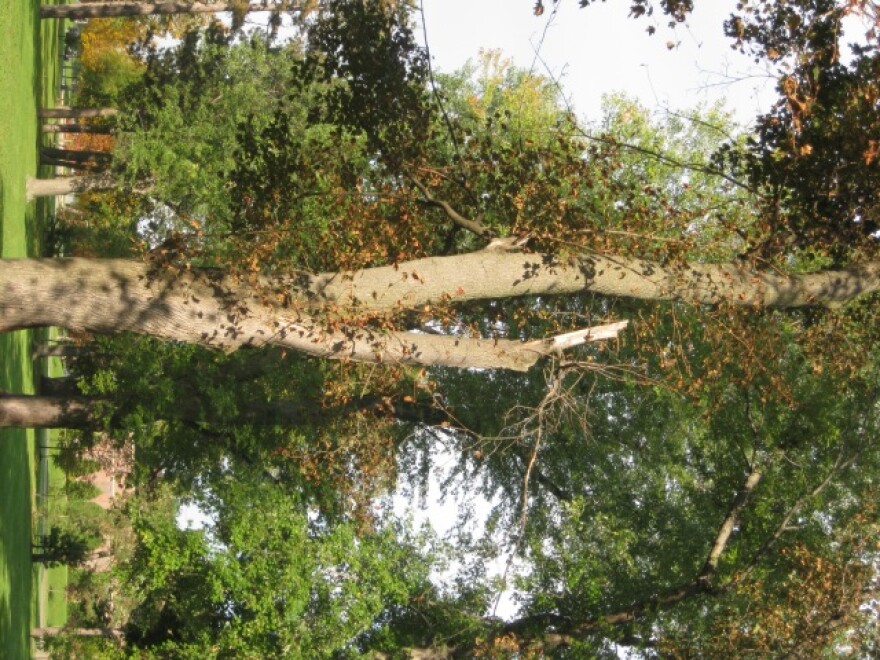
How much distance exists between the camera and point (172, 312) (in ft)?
32.1

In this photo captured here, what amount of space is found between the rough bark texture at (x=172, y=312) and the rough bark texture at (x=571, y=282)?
1.39 ft

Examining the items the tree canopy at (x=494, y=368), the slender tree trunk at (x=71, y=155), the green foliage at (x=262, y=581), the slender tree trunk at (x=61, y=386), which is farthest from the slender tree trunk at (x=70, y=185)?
the green foliage at (x=262, y=581)

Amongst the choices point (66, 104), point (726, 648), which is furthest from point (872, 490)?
point (66, 104)

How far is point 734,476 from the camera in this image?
71.7 feet

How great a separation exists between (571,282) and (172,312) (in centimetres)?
460

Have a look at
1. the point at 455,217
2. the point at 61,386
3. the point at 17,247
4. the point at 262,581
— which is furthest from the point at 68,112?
the point at 455,217

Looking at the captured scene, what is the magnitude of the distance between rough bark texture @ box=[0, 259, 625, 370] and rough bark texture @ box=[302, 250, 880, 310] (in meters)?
0.42

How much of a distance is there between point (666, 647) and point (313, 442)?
8131 mm

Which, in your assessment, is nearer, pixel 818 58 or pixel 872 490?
pixel 818 58

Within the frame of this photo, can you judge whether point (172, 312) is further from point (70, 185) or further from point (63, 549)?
point (70, 185)

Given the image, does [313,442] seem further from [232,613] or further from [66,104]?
[66,104]

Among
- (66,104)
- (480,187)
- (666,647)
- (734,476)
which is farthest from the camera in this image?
(66,104)

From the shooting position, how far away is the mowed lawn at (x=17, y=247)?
22.7 metres

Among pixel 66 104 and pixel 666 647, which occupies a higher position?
pixel 66 104
